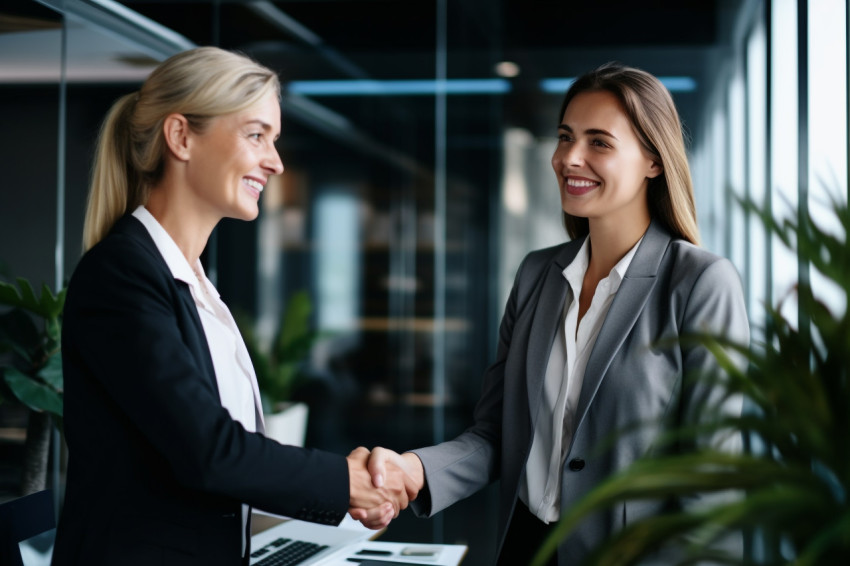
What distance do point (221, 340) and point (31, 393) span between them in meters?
1.53

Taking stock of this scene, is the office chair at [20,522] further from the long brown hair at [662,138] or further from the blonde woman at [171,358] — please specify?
the long brown hair at [662,138]

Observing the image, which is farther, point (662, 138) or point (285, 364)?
point (285, 364)

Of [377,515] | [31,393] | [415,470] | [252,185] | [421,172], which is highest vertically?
[421,172]

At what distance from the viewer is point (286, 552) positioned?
2.27 m

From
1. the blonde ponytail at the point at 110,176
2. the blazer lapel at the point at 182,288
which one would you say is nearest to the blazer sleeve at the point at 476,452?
the blazer lapel at the point at 182,288

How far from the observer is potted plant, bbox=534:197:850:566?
2.65 ft

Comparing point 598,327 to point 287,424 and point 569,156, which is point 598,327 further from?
point 287,424

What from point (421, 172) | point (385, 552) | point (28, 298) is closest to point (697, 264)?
point (385, 552)

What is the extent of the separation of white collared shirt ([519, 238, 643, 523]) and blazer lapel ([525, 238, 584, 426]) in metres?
0.03

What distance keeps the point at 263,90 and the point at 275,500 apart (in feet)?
2.90

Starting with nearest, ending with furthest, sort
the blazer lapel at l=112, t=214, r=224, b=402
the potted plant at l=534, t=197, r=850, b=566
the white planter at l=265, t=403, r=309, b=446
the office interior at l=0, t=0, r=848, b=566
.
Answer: the potted plant at l=534, t=197, r=850, b=566 → the blazer lapel at l=112, t=214, r=224, b=402 → the white planter at l=265, t=403, r=309, b=446 → the office interior at l=0, t=0, r=848, b=566

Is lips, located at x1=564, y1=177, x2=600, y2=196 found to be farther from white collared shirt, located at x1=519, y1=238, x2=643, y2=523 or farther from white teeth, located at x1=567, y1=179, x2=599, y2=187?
white collared shirt, located at x1=519, y1=238, x2=643, y2=523

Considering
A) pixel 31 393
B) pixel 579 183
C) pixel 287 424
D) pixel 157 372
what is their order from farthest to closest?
pixel 287 424
pixel 31 393
pixel 579 183
pixel 157 372

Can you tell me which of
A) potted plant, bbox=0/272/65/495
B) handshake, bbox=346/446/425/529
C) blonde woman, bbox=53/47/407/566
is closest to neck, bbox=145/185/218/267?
blonde woman, bbox=53/47/407/566
